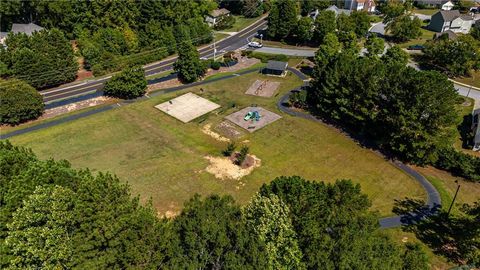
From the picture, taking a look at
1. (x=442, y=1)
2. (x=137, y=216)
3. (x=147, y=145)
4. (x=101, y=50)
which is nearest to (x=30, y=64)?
(x=101, y=50)

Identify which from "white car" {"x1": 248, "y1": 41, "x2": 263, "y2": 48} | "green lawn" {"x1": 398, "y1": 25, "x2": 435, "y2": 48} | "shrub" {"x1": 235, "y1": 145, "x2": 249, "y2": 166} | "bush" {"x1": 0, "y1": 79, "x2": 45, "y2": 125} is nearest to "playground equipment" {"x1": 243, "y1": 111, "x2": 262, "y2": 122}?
"shrub" {"x1": 235, "y1": 145, "x2": 249, "y2": 166}

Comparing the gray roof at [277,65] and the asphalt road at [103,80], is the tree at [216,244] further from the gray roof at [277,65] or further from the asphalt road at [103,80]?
the gray roof at [277,65]

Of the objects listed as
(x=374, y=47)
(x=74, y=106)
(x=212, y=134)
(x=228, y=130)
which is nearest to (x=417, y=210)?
(x=228, y=130)

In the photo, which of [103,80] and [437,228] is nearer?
[437,228]

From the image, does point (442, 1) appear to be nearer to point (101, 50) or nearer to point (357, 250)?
point (101, 50)

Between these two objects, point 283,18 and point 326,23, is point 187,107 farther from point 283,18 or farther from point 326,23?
point 326,23

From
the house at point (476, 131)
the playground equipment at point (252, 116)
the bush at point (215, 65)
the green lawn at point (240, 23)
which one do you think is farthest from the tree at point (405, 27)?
the playground equipment at point (252, 116)
